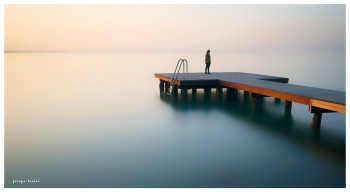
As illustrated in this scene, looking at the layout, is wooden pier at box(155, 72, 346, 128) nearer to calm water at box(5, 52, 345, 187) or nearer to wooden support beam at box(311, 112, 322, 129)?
wooden support beam at box(311, 112, 322, 129)

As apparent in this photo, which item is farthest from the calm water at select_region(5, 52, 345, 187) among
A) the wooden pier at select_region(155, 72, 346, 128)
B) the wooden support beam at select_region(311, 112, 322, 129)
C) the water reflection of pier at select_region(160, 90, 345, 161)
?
the wooden pier at select_region(155, 72, 346, 128)

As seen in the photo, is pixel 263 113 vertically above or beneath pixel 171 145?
above

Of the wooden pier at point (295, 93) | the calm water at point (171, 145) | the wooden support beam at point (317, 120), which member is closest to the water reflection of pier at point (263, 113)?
the calm water at point (171, 145)

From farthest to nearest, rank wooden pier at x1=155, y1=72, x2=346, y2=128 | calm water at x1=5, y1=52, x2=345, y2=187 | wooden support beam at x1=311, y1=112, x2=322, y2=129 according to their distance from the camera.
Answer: wooden support beam at x1=311, y1=112, x2=322, y2=129 < wooden pier at x1=155, y1=72, x2=346, y2=128 < calm water at x1=5, y1=52, x2=345, y2=187

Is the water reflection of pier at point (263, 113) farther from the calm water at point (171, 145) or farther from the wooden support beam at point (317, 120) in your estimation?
the wooden support beam at point (317, 120)

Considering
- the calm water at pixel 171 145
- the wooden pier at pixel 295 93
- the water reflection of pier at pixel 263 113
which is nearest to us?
the calm water at pixel 171 145

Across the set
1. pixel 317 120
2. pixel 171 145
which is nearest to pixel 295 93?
pixel 317 120

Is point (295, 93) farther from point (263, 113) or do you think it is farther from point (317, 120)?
point (263, 113)

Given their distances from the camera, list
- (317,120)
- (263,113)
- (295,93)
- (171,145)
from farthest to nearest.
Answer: (263,113)
(295,93)
(317,120)
(171,145)

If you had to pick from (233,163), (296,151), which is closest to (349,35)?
(296,151)

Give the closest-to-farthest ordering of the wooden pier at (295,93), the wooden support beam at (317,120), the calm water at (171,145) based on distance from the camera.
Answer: the calm water at (171,145) → the wooden pier at (295,93) → the wooden support beam at (317,120)

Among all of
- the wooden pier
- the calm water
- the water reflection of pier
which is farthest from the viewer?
the wooden pier

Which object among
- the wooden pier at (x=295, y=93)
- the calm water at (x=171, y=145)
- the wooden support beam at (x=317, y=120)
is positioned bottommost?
the calm water at (x=171, y=145)

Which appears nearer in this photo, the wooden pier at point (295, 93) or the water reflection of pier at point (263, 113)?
the water reflection of pier at point (263, 113)
